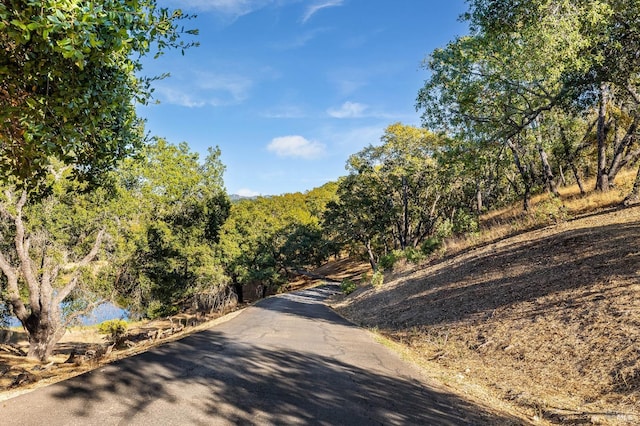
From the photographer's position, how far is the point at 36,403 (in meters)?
4.71

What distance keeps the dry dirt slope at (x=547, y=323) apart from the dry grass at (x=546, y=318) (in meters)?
0.03

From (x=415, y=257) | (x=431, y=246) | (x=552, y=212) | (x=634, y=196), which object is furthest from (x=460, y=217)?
(x=634, y=196)

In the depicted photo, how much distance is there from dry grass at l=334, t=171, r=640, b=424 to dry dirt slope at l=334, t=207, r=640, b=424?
1.0 inches

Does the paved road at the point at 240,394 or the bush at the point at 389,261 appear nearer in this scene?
the paved road at the point at 240,394

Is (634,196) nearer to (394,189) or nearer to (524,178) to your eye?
(524,178)

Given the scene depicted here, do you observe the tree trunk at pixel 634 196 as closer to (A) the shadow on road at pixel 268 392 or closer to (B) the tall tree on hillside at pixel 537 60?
(B) the tall tree on hillside at pixel 537 60

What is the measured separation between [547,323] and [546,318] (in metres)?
0.24

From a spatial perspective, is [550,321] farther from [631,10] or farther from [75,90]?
[75,90]

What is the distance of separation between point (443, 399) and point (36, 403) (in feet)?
20.2

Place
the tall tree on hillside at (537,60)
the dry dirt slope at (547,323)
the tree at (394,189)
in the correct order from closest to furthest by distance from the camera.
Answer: the dry dirt slope at (547,323)
the tall tree on hillside at (537,60)
the tree at (394,189)

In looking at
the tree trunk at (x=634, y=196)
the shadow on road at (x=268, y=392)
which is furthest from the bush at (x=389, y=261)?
the shadow on road at (x=268, y=392)

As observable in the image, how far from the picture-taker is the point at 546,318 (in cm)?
882

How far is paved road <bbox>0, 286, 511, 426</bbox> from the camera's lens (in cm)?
473

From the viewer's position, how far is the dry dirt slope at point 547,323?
6.19m
